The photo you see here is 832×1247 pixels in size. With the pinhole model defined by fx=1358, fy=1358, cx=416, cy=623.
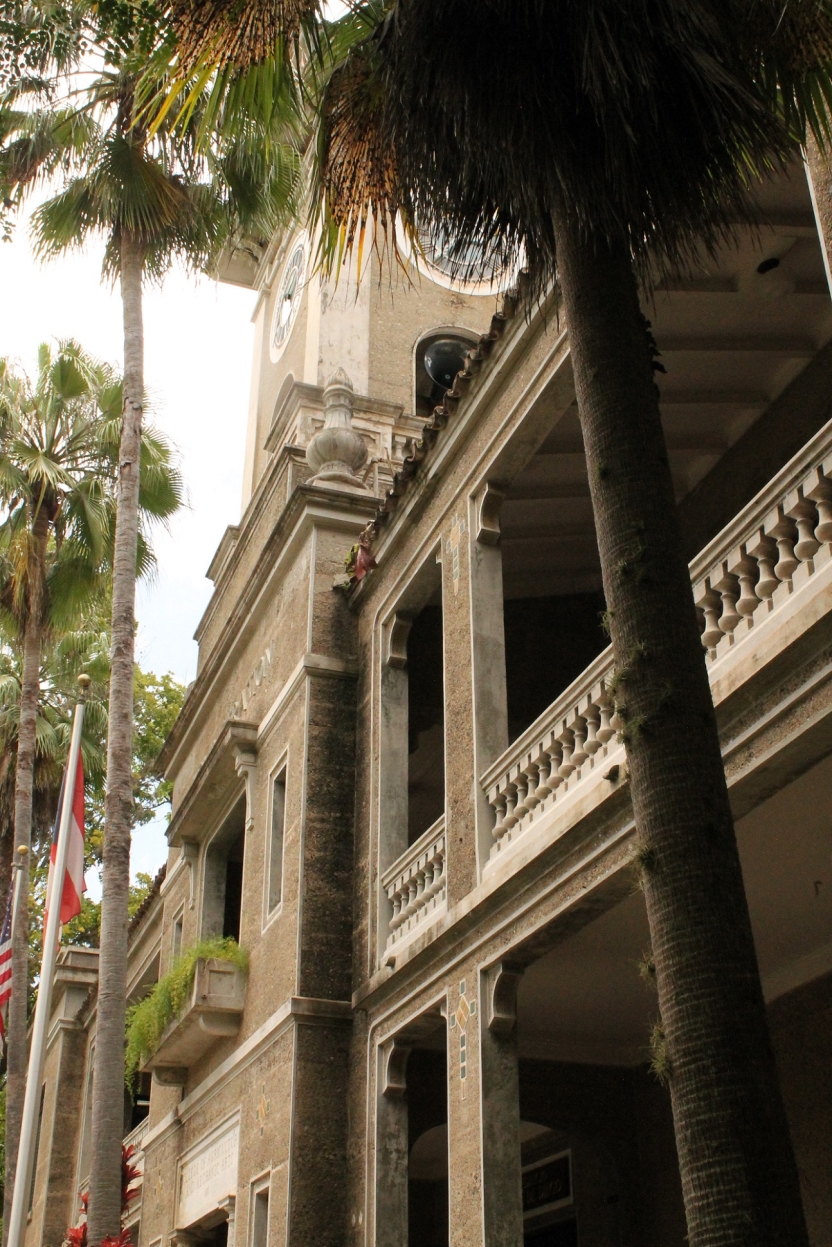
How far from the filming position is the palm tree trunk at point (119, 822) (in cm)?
1223

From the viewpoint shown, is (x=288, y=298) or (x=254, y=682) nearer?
(x=254, y=682)

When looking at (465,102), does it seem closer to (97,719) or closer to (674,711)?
(674,711)

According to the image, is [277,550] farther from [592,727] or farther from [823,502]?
[823,502]

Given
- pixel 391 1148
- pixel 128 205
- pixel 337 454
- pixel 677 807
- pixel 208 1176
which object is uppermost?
pixel 128 205

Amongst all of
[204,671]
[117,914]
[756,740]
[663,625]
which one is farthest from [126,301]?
[663,625]

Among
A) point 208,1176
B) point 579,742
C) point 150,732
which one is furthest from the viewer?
point 150,732

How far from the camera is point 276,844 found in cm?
1478

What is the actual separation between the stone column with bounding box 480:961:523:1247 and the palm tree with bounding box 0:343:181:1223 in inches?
432

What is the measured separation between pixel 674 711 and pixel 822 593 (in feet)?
7.49

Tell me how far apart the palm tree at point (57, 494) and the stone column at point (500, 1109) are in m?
11.0

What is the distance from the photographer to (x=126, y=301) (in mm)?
15688

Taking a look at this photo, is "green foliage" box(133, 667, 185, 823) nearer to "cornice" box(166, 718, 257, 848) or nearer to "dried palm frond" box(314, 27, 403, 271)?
"cornice" box(166, 718, 257, 848)

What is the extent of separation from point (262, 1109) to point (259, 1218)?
964 mm

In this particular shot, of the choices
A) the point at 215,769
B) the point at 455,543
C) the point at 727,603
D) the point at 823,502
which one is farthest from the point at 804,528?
the point at 215,769
